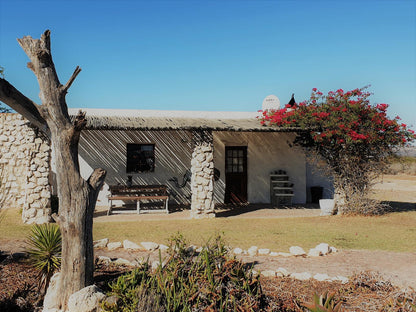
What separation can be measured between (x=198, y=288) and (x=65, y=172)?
A: 1.85 m

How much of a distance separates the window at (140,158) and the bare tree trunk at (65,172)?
896 centimetres

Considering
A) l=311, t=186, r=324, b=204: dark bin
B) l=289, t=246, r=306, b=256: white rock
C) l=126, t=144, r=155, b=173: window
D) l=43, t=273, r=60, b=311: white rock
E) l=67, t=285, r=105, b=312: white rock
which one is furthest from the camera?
l=311, t=186, r=324, b=204: dark bin

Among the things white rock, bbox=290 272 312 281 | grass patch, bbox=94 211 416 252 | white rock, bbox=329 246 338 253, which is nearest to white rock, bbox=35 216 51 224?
grass patch, bbox=94 211 416 252

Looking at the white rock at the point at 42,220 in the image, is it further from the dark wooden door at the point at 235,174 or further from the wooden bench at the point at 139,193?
the dark wooden door at the point at 235,174

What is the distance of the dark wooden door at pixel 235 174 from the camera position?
43.1ft

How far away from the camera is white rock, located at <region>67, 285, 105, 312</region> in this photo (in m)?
3.41

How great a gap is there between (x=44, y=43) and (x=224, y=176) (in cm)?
985

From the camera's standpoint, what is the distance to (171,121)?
10.9m

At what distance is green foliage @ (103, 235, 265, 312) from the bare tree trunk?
50cm

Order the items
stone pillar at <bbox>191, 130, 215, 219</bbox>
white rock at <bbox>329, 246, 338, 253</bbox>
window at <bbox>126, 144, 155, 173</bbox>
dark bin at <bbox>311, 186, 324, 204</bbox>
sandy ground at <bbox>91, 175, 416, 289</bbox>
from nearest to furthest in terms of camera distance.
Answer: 1. sandy ground at <bbox>91, 175, 416, 289</bbox>
2. white rock at <bbox>329, 246, 338, 253</bbox>
3. stone pillar at <bbox>191, 130, 215, 219</bbox>
4. window at <bbox>126, 144, 155, 173</bbox>
5. dark bin at <bbox>311, 186, 324, 204</bbox>

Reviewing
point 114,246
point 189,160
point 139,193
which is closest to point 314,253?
point 114,246

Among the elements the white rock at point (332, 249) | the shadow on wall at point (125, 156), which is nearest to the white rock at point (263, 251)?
the white rock at point (332, 249)

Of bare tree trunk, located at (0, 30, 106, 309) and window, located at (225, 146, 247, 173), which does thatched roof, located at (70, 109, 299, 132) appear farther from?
bare tree trunk, located at (0, 30, 106, 309)

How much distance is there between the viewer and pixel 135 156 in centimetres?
1273
